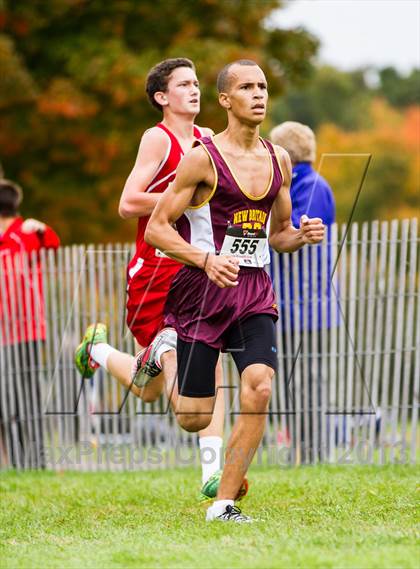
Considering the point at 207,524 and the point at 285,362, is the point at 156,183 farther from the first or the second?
the point at 285,362

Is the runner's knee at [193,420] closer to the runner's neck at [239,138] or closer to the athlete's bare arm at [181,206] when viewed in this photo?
the athlete's bare arm at [181,206]

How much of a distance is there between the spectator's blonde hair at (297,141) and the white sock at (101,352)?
195 centimetres

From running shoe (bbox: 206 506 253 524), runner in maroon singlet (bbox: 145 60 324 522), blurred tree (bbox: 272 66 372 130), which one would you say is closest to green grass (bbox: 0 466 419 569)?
running shoe (bbox: 206 506 253 524)

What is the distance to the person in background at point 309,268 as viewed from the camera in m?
9.33

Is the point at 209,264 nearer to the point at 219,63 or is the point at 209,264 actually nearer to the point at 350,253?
the point at 350,253

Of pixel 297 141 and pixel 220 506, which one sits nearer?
pixel 220 506

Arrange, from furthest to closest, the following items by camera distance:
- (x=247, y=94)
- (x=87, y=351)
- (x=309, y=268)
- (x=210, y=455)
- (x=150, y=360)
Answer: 1. (x=309, y=268)
2. (x=87, y=351)
3. (x=150, y=360)
4. (x=210, y=455)
5. (x=247, y=94)

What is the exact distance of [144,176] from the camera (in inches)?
304

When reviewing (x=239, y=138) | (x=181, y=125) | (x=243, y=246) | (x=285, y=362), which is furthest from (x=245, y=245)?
(x=285, y=362)

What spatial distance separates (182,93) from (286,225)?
1379 mm

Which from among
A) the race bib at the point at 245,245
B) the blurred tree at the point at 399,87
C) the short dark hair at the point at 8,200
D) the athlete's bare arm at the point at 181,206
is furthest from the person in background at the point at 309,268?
the blurred tree at the point at 399,87

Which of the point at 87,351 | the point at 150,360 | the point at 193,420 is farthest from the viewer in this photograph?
the point at 87,351

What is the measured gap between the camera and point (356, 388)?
32.2 feet

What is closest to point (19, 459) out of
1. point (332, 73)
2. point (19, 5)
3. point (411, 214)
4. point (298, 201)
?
point (298, 201)
